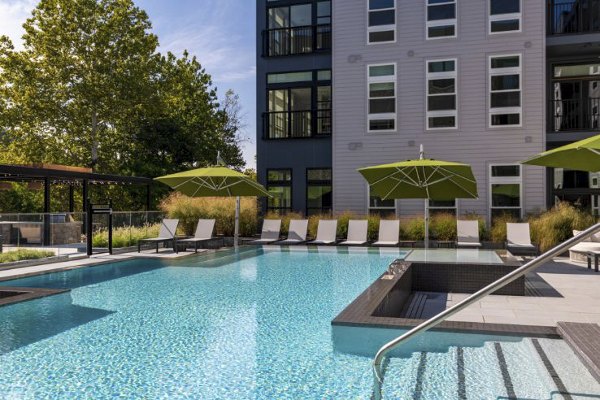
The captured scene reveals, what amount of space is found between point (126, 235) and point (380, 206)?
8.19 m

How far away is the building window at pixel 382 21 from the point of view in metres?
16.7

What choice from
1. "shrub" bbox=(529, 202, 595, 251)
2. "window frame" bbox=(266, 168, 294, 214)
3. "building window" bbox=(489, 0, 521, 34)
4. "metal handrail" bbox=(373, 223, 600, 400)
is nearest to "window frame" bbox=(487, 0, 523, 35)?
"building window" bbox=(489, 0, 521, 34)

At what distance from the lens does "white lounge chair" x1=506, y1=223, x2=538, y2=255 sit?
1107cm

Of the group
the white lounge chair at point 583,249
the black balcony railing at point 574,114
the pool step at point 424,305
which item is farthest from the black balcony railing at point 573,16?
the pool step at point 424,305

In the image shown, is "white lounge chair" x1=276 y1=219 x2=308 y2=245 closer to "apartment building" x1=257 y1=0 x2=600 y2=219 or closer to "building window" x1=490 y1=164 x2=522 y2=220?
"apartment building" x1=257 y1=0 x2=600 y2=219

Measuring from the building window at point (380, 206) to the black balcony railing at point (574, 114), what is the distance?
5.80m

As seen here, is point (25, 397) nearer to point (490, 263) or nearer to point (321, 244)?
point (490, 263)

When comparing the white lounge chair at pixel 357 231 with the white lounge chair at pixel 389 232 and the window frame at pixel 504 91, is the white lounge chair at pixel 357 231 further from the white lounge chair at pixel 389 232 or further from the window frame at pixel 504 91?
the window frame at pixel 504 91

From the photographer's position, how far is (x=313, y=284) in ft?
27.5

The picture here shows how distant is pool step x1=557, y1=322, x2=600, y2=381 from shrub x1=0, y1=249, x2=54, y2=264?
9631mm

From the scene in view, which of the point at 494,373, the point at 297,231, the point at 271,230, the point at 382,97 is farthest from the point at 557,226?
the point at 494,373

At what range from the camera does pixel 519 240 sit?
11.6 meters

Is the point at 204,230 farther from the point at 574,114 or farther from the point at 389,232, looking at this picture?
the point at 574,114

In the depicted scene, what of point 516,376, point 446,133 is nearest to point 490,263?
point 516,376
